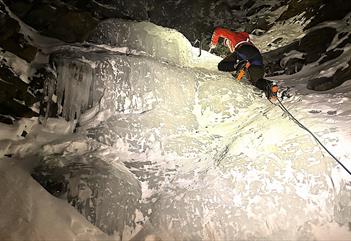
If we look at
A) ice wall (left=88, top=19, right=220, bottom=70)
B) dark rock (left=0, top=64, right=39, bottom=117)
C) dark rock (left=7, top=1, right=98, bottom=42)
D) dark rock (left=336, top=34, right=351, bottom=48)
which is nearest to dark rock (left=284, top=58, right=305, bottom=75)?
dark rock (left=336, top=34, right=351, bottom=48)

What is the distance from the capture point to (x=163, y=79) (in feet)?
20.0

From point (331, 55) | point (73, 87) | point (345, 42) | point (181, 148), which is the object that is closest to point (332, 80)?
point (331, 55)

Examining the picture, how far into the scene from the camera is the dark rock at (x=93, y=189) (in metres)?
3.83

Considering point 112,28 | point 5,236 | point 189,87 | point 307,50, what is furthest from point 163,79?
point 307,50

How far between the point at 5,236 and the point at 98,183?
3.91 feet

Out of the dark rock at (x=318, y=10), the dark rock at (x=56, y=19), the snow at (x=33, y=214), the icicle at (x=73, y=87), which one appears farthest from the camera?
the dark rock at (x=318, y=10)


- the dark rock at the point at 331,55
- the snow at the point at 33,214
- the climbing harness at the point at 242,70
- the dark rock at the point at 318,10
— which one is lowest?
the snow at the point at 33,214

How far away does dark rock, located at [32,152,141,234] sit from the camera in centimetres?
383

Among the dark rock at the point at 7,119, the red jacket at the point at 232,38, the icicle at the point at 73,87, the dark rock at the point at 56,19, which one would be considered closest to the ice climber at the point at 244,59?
the red jacket at the point at 232,38

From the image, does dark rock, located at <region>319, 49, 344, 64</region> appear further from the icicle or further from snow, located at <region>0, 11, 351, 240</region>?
the icicle

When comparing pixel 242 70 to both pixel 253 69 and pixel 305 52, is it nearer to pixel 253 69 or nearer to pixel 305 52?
pixel 253 69

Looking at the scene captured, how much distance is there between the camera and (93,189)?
397cm

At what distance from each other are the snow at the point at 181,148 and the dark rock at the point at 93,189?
0.32 ft

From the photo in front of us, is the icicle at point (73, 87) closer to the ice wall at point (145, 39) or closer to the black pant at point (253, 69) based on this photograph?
the ice wall at point (145, 39)
